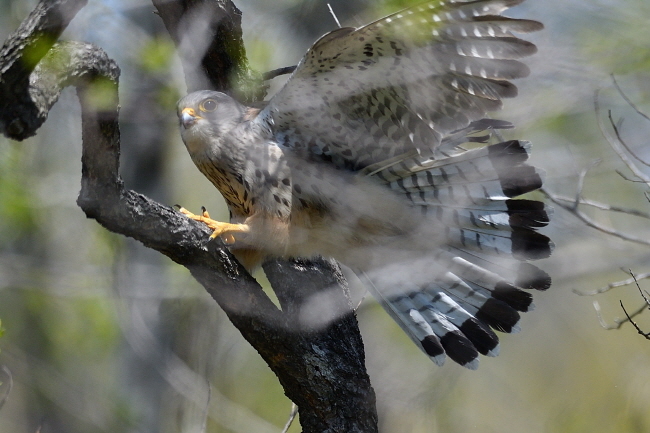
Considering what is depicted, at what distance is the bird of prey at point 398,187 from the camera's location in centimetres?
249

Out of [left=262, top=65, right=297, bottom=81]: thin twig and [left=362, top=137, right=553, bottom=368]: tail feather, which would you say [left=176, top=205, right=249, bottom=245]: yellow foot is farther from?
[left=262, top=65, right=297, bottom=81]: thin twig

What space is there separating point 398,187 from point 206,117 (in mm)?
956

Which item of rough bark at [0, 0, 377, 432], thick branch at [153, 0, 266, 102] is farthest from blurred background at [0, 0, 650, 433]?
thick branch at [153, 0, 266, 102]

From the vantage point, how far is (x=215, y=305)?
472cm

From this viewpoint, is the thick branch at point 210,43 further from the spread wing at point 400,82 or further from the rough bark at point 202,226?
the spread wing at point 400,82

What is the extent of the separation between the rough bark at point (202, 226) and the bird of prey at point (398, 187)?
7.8 inches

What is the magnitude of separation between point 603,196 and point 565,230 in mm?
1510

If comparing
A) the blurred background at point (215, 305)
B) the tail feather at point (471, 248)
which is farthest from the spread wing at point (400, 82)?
the blurred background at point (215, 305)

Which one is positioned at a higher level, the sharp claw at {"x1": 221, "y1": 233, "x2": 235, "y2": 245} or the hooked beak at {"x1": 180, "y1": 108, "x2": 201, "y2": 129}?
the hooked beak at {"x1": 180, "y1": 108, "x2": 201, "y2": 129}

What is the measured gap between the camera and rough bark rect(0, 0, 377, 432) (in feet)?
5.09

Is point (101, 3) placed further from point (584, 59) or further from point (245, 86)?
point (584, 59)

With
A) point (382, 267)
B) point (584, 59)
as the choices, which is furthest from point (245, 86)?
point (584, 59)

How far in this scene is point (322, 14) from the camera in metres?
4.64

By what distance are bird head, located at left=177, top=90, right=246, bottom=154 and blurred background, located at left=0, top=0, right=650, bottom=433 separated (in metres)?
0.92
